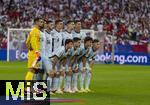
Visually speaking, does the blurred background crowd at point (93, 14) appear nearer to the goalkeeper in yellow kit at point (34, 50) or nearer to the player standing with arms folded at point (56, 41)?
the player standing with arms folded at point (56, 41)

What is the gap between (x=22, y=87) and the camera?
13.4 m

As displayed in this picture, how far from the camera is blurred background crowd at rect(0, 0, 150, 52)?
2021 inches

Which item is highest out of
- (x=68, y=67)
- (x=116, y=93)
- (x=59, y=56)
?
(x=59, y=56)

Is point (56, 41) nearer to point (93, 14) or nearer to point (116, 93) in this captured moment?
point (116, 93)

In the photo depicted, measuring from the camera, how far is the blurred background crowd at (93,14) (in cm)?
5134

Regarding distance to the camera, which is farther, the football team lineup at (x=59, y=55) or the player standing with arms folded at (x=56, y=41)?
the player standing with arms folded at (x=56, y=41)

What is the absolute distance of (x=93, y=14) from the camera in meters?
54.9

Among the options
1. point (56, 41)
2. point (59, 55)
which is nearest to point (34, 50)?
point (59, 55)

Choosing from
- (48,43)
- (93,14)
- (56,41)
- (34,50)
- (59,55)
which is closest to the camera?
(34,50)

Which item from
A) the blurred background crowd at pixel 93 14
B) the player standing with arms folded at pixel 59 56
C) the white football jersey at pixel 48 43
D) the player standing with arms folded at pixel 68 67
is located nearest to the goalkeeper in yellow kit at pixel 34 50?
the white football jersey at pixel 48 43

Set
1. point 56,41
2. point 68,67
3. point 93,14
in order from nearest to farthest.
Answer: point 56,41, point 68,67, point 93,14

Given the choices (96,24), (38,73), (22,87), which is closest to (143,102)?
(38,73)

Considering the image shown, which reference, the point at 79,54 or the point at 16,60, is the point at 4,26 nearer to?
the point at 16,60

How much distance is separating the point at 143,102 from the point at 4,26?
35.7 meters
